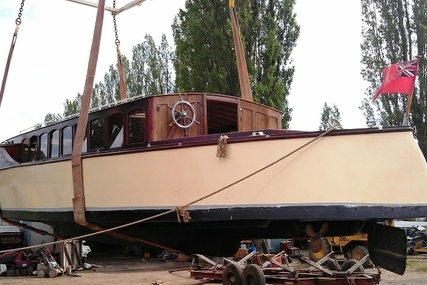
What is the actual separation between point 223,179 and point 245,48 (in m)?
12.4

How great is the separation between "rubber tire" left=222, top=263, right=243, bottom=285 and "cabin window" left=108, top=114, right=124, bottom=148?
4104 mm

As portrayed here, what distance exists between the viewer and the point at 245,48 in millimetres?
16672

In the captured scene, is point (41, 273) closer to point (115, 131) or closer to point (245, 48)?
point (115, 131)

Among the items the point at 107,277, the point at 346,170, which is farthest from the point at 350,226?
the point at 107,277

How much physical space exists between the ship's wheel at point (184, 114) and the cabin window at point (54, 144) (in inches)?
92.6

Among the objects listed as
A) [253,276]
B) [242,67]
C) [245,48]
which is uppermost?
[245,48]

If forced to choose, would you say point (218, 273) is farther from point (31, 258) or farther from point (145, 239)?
point (31, 258)

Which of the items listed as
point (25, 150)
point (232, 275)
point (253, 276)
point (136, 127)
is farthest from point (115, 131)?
point (232, 275)

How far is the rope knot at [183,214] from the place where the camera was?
4.87m

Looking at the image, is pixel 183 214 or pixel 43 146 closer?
pixel 183 214

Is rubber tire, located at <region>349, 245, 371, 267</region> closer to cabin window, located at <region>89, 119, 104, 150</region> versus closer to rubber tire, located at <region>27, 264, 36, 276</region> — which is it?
rubber tire, located at <region>27, 264, 36, 276</region>

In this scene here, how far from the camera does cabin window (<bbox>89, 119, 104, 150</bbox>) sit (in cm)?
614

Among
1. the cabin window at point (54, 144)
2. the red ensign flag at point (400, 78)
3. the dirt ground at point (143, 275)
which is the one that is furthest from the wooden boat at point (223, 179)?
the dirt ground at point (143, 275)

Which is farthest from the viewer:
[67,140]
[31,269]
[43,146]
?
[31,269]
